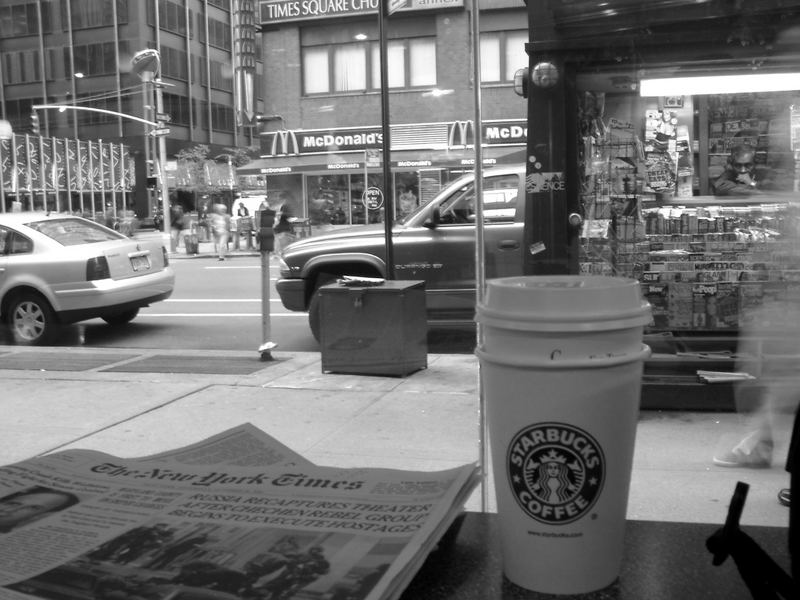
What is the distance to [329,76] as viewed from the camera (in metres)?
28.9

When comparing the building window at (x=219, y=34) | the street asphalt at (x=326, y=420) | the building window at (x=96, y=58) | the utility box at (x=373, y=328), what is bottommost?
the street asphalt at (x=326, y=420)

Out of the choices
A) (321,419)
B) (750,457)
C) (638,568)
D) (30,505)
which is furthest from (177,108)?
(638,568)

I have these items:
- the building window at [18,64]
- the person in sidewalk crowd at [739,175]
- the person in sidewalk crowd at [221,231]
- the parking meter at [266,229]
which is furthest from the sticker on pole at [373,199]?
the person in sidewalk crowd at [739,175]

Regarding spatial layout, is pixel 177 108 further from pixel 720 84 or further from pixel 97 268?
pixel 720 84

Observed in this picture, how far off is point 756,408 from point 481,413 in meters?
2.60

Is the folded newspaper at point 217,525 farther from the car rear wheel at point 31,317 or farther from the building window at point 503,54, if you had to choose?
the building window at point 503,54

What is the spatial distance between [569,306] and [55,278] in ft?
31.4

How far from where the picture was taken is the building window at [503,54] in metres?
23.6

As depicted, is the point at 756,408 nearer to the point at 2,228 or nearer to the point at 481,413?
the point at 481,413

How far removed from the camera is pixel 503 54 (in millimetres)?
23859

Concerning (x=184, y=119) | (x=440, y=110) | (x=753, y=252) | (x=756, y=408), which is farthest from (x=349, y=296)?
(x=184, y=119)

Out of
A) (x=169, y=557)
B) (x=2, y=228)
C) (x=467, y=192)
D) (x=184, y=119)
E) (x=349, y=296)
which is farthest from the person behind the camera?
(x=184, y=119)

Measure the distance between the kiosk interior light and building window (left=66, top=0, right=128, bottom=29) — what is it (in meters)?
6.13

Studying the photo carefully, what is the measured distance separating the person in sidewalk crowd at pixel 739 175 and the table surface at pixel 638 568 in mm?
4970
